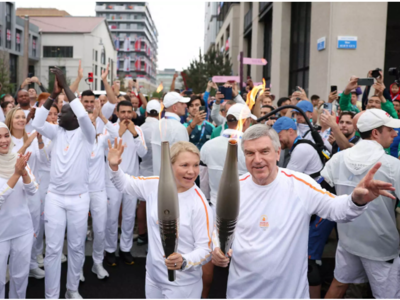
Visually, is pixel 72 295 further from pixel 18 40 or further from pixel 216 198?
pixel 18 40

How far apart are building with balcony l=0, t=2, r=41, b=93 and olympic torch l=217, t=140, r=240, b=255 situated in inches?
1466

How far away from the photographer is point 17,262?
385 centimetres

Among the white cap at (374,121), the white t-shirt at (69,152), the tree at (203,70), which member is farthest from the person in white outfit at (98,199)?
the tree at (203,70)

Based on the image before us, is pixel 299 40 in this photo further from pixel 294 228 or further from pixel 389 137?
pixel 294 228

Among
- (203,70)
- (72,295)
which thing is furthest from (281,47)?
(72,295)

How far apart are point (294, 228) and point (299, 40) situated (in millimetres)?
15020

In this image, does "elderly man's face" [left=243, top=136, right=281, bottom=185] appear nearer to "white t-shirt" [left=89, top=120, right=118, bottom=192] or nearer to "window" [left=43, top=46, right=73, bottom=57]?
"white t-shirt" [left=89, top=120, right=118, bottom=192]

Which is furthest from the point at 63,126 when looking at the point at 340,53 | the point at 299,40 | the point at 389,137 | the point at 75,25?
the point at 75,25

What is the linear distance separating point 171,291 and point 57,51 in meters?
58.0

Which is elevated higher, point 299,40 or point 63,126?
point 299,40

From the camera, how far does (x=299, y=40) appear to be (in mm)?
16312

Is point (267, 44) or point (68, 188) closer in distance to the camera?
point (68, 188)

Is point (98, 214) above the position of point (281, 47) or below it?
below

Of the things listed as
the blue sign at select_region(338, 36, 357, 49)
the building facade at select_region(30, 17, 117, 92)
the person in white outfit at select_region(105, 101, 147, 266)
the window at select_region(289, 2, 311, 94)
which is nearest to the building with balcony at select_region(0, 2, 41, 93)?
the building facade at select_region(30, 17, 117, 92)
